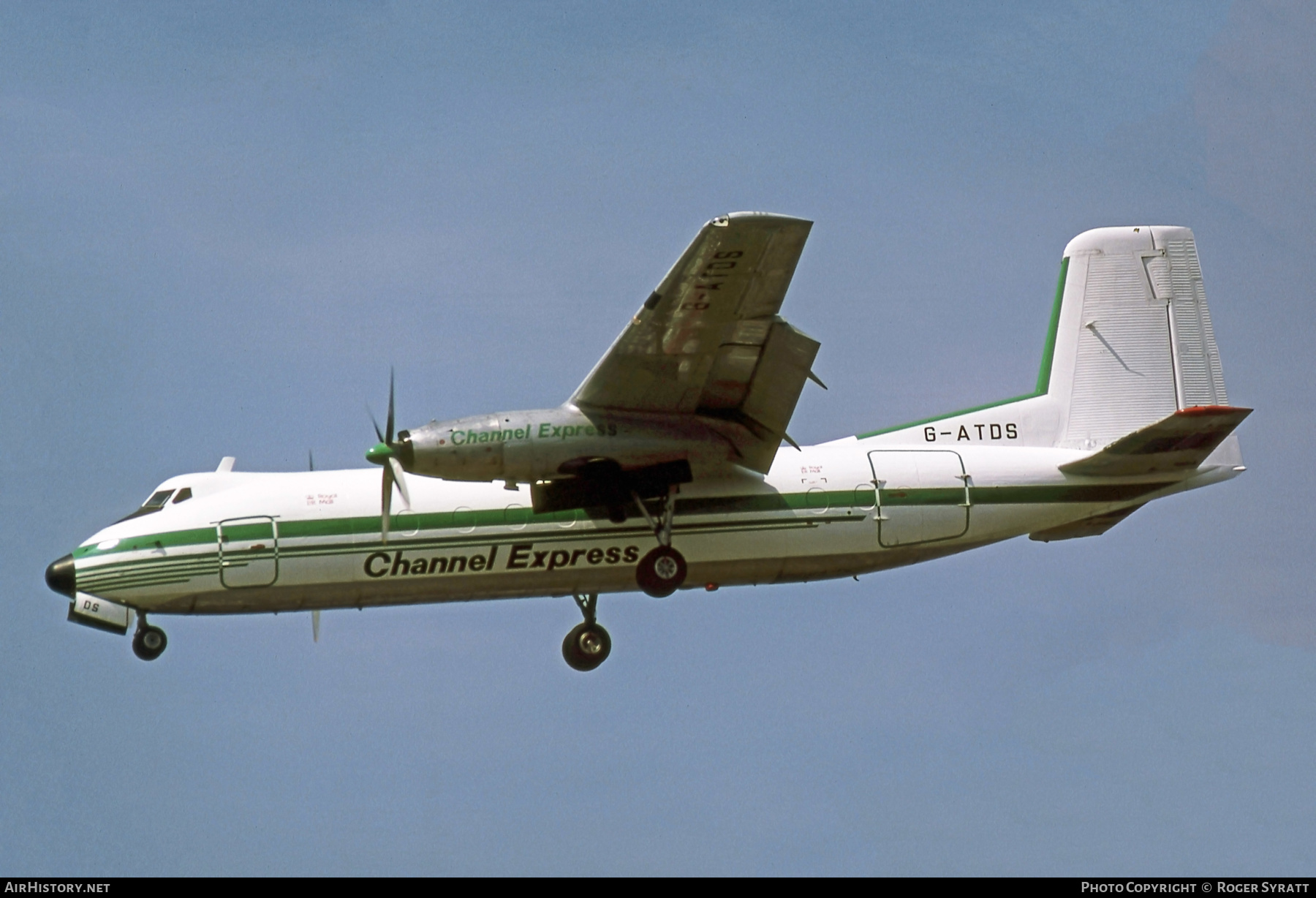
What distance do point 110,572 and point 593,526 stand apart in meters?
6.97

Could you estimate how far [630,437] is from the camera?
74.7ft

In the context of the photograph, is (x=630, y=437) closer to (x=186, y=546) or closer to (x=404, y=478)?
(x=404, y=478)

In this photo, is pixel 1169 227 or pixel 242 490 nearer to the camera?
pixel 242 490

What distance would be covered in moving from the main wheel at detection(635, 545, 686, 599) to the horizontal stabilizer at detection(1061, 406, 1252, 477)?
19.9ft

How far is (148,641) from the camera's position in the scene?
24094 mm

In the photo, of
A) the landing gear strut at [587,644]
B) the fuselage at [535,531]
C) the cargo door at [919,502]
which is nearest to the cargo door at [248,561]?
the fuselage at [535,531]

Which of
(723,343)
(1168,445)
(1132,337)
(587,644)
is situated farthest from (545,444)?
(1132,337)

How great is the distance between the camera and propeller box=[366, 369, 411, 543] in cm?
2180

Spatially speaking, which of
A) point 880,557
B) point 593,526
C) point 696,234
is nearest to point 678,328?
point 696,234

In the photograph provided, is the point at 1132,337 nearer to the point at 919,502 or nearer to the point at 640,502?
the point at 919,502

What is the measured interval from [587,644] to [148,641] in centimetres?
658

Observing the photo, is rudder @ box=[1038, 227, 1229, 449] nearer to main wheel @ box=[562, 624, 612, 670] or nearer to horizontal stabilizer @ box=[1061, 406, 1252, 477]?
horizontal stabilizer @ box=[1061, 406, 1252, 477]

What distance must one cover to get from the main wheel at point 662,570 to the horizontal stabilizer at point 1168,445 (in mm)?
6059

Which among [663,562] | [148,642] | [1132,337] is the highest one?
[1132,337]
